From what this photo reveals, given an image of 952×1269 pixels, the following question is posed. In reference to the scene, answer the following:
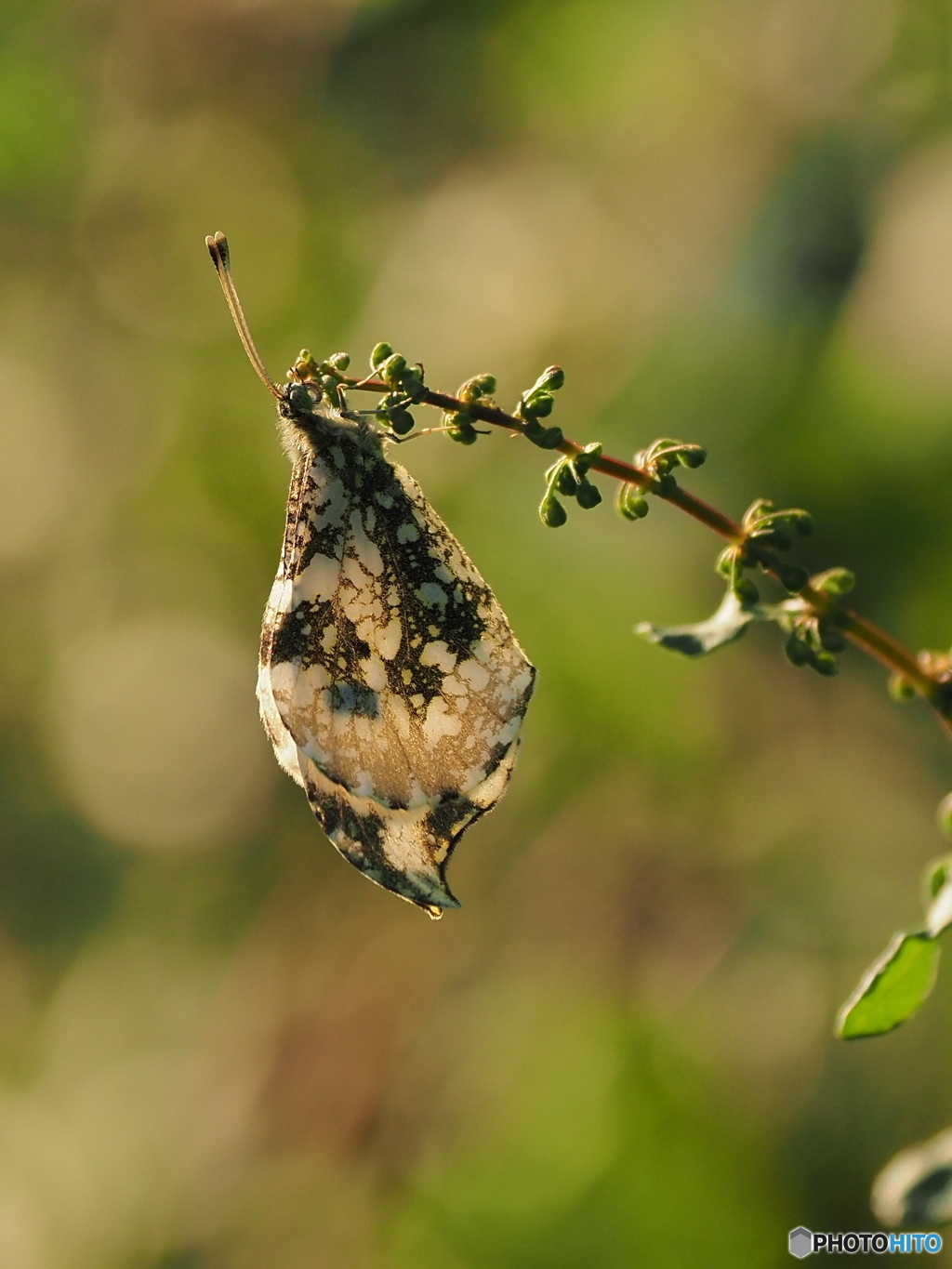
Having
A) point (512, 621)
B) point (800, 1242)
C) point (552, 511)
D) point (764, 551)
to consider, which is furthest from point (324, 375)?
point (512, 621)

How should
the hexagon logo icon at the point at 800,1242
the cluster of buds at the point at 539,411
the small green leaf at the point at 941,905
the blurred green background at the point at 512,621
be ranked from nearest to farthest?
1. the cluster of buds at the point at 539,411
2. the small green leaf at the point at 941,905
3. the hexagon logo icon at the point at 800,1242
4. the blurred green background at the point at 512,621

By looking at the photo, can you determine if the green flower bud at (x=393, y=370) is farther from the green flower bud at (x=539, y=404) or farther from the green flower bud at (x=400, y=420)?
the green flower bud at (x=539, y=404)

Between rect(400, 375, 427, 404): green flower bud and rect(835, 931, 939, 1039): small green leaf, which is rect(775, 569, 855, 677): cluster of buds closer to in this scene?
rect(835, 931, 939, 1039): small green leaf

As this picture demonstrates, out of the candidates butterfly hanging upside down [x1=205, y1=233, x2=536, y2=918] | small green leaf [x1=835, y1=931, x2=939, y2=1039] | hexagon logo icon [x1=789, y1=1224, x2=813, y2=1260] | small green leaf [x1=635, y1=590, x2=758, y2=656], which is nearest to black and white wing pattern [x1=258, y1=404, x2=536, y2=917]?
butterfly hanging upside down [x1=205, y1=233, x2=536, y2=918]

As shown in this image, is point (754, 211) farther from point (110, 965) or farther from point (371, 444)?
point (110, 965)

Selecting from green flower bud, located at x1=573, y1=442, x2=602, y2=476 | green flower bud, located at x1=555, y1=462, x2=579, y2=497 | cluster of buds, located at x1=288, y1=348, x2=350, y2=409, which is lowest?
green flower bud, located at x1=555, y1=462, x2=579, y2=497

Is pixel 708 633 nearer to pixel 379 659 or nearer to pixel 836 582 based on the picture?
pixel 836 582

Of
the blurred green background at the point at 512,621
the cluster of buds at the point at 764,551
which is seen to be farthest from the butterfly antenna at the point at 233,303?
the blurred green background at the point at 512,621
